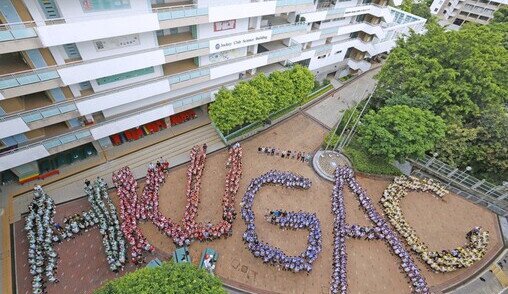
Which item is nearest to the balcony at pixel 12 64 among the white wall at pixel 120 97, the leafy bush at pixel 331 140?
the white wall at pixel 120 97

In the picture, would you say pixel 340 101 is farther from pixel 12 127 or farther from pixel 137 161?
pixel 12 127

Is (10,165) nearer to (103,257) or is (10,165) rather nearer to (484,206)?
(103,257)

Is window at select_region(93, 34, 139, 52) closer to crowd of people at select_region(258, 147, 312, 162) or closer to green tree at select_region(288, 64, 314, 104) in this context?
green tree at select_region(288, 64, 314, 104)

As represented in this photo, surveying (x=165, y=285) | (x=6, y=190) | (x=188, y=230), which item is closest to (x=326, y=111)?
(x=188, y=230)

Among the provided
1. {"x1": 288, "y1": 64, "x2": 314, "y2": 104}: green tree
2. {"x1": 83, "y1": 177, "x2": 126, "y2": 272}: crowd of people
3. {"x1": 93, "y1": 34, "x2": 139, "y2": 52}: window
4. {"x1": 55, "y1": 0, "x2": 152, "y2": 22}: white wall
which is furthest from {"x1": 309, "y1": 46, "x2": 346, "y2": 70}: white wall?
{"x1": 83, "y1": 177, "x2": 126, "y2": 272}: crowd of people

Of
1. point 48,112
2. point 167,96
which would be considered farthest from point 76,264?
point 167,96

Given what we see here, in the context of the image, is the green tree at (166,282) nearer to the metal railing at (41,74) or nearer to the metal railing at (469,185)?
the metal railing at (41,74)
